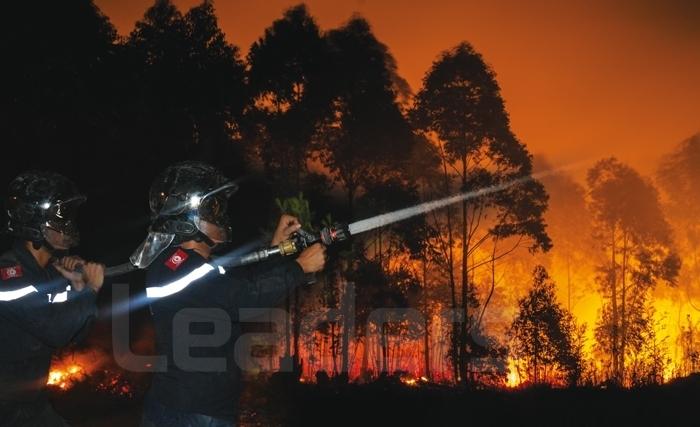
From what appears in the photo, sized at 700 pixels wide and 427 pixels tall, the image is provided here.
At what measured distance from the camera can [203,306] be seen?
3268 mm

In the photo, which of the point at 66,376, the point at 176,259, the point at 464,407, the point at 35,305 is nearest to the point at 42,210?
the point at 35,305

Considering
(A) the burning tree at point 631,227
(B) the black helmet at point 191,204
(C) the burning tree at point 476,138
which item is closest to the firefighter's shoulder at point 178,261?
(B) the black helmet at point 191,204

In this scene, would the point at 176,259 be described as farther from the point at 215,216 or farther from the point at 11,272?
the point at 11,272

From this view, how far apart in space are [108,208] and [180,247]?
1398 centimetres

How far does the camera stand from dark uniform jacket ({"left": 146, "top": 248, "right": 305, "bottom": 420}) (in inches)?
127

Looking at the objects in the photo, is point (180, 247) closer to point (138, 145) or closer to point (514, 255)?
point (138, 145)

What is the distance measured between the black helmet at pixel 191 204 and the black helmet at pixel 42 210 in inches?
41.4

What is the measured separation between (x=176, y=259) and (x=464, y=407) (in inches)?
329

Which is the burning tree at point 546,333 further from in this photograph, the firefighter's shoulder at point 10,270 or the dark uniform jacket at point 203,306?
the firefighter's shoulder at point 10,270

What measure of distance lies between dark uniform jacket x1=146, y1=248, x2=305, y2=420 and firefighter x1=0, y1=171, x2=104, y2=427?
67 cm

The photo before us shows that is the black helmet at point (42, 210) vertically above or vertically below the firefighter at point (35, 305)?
above

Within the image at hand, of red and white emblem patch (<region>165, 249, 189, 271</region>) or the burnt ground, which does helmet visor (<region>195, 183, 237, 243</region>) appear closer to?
red and white emblem patch (<region>165, 249, 189, 271</region>)

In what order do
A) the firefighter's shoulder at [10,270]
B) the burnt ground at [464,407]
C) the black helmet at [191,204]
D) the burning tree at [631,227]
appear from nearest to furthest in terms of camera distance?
the black helmet at [191,204], the firefighter's shoulder at [10,270], the burnt ground at [464,407], the burning tree at [631,227]

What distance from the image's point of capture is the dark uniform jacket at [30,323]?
357 centimetres
